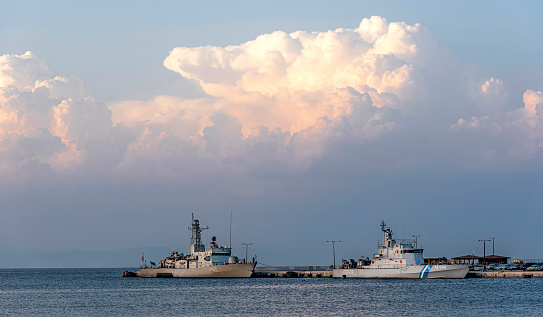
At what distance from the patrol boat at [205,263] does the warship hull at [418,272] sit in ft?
76.8

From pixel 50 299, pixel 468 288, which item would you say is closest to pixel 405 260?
pixel 468 288

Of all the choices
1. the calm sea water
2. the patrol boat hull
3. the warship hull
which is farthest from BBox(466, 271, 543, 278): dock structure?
the patrol boat hull

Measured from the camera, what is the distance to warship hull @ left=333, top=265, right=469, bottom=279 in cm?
12350

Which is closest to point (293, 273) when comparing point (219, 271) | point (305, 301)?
point (219, 271)

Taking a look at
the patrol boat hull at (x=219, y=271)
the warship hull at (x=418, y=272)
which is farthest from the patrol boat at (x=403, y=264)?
the patrol boat hull at (x=219, y=271)

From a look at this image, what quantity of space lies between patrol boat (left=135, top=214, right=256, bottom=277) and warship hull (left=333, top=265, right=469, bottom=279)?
23.4 metres

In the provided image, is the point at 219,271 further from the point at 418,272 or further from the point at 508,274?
the point at 508,274

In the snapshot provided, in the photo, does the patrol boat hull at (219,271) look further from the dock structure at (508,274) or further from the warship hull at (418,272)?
the dock structure at (508,274)

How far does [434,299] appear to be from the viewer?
86.5m

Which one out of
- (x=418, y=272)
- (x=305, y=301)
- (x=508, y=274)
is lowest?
(x=305, y=301)

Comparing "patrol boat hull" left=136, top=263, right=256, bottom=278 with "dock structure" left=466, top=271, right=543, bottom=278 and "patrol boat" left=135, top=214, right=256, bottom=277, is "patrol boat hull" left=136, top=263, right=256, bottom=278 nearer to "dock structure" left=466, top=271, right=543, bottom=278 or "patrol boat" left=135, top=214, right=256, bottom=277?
"patrol boat" left=135, top=214, right=256, bottom=277

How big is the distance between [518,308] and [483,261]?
124 m

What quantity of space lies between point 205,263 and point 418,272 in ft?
135

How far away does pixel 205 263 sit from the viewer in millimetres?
140250
